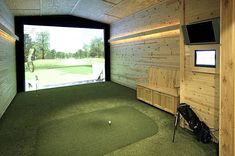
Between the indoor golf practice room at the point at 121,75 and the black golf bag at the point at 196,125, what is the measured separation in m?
0.02

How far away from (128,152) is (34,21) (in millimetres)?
7093

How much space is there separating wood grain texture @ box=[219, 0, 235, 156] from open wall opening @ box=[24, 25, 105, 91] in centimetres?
741

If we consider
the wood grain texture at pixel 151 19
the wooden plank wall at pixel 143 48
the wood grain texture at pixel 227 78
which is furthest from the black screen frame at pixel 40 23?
the wood grain texture at pixel 227 78

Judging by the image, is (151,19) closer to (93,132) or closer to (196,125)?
(196,125)

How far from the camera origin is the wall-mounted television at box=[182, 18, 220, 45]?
2661 millimetres

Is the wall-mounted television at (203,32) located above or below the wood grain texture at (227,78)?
above

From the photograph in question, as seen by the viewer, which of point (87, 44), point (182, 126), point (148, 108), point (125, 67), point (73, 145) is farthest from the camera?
point (87, 44)

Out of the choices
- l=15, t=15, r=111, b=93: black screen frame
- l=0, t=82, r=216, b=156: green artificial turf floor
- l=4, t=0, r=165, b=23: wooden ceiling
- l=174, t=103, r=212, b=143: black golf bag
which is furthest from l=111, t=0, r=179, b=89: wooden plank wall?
l=174, t=103, r=212, b=143: black golf bag

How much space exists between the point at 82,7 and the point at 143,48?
116 inches

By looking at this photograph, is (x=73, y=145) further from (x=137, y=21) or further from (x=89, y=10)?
(x=89, y=10)

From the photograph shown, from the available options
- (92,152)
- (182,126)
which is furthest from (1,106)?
(182,126)

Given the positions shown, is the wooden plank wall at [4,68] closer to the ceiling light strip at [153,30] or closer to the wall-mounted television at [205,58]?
the ceiling light strip at [153,30]

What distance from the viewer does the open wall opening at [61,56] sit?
7801mm

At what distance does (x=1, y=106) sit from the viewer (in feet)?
14.2
